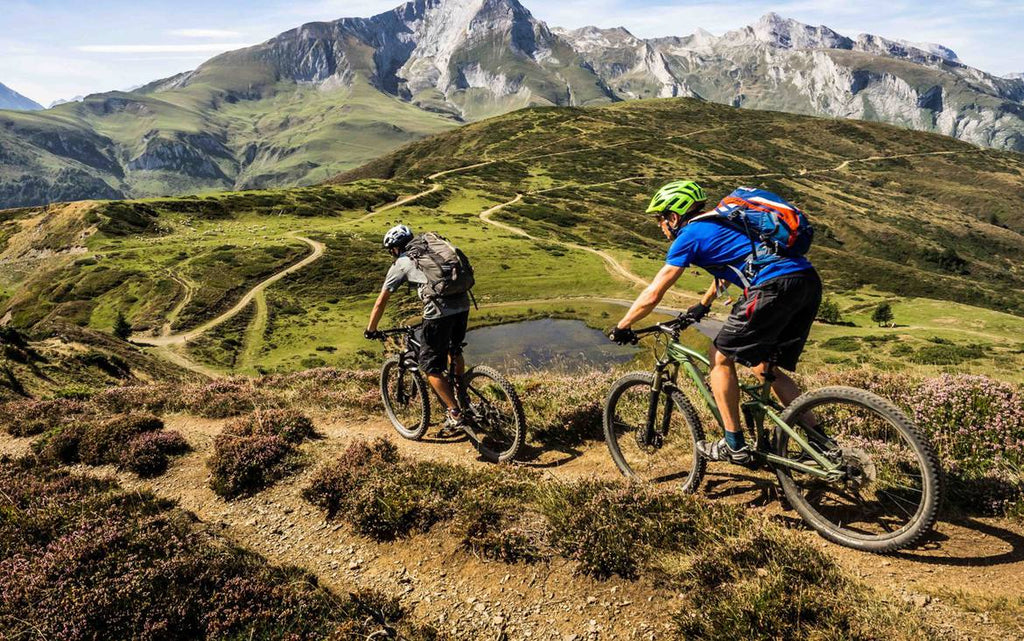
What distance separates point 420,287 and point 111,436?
6.86 metres

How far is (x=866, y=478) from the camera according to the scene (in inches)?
197

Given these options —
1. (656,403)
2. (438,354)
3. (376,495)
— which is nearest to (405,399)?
(438,354)

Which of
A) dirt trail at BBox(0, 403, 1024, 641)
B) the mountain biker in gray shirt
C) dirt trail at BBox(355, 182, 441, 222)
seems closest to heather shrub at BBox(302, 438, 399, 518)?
dirt trail at BBox(0, 403, 1024, 641)

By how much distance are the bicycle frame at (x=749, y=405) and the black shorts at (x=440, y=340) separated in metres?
3.05

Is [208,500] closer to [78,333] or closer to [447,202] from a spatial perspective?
[78,333]

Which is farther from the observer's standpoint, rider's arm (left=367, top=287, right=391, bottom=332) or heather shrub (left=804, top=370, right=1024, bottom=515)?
rider's arm (left=367, top=287, right=391, bottom=332)

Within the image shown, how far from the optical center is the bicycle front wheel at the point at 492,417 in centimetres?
810

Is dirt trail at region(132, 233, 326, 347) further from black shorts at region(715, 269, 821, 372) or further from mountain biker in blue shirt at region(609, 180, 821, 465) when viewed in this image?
black shorts at region(715, 269, 821, 372)

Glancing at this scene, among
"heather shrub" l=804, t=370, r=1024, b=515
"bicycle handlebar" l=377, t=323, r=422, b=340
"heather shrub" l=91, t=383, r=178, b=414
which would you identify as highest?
"bicycle handlebar" l=377, t=323, r=422, b=340

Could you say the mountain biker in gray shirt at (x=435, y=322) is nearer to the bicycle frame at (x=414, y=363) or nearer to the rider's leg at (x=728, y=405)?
the bicycle frame at (x=414, y=363)

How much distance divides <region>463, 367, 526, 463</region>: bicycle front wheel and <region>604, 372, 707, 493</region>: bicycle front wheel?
1.52 m

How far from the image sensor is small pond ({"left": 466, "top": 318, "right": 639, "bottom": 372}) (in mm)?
68125

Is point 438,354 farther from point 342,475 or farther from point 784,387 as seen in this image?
point 784,387

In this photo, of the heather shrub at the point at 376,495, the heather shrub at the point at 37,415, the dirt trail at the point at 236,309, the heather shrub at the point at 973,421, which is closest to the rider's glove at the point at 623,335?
the heather shrub at the point at 376,495
